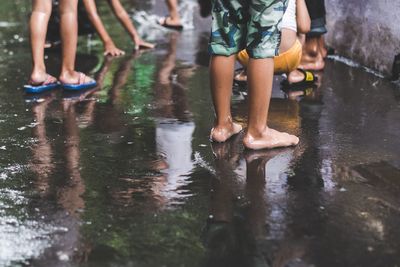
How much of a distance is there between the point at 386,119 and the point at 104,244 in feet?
8.31

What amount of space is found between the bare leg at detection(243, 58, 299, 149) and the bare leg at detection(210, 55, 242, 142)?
0.16 m

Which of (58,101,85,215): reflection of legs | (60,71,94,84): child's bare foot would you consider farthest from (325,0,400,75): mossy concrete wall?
(58,101,85,215): reflection of legs

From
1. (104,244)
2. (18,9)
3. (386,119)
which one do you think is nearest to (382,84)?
(386,119)

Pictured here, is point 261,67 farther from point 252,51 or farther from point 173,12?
point 173,12

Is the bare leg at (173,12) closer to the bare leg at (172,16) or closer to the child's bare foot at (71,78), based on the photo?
the bare leg at (172,16)

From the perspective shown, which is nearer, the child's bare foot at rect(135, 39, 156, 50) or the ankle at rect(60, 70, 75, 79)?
the ankle at rect(60, 70, 75, 79)

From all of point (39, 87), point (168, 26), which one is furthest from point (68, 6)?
point (168, 26)

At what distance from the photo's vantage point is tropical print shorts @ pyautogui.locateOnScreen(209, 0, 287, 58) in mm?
3826

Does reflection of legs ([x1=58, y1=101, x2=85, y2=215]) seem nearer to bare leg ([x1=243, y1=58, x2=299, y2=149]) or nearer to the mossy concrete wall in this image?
bare leg ([x1=243, y1=58, x2=299, y2=149])

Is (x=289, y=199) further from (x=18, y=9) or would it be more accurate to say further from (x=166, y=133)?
(x=18, y=9)

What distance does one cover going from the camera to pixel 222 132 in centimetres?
420

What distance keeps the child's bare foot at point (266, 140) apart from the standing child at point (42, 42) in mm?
2081

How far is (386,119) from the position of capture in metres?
4.66

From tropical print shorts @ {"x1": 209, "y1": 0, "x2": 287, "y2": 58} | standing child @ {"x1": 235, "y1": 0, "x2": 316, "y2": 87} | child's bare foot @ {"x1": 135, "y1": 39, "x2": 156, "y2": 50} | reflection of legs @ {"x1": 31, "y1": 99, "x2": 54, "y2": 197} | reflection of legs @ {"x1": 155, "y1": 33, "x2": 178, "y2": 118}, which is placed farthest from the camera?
child's bare foot @ {"x1": 135, "y1": 39, "x2": 156, "y2": 50}
